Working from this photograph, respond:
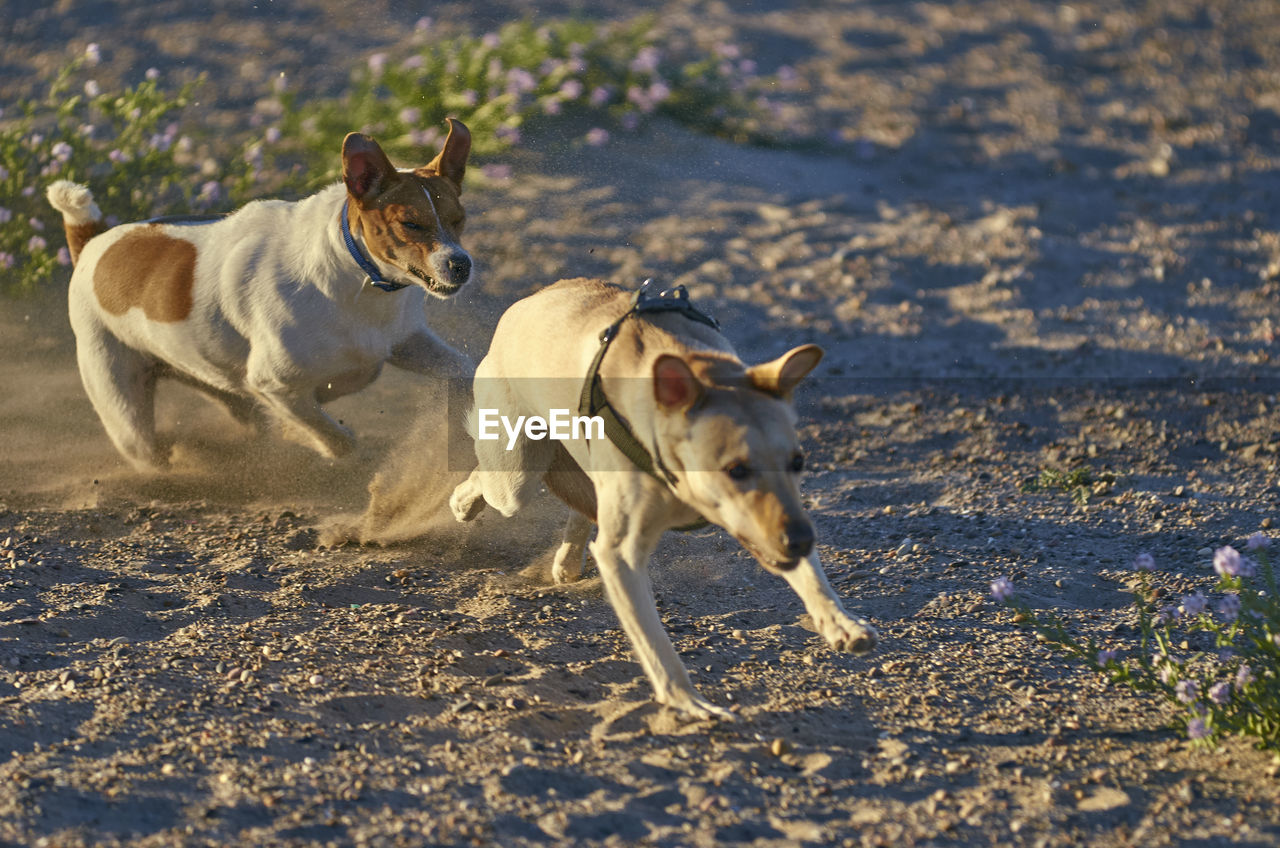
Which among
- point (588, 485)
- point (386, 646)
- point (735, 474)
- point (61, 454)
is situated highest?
point (735, 474)

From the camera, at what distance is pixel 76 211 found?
267 inches

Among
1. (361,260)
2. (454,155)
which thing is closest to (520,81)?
(454,155)

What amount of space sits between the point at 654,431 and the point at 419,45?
9.44 meters

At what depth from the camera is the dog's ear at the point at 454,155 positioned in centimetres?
578

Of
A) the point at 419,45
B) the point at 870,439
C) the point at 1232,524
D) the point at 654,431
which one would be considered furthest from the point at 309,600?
the point at 419,45

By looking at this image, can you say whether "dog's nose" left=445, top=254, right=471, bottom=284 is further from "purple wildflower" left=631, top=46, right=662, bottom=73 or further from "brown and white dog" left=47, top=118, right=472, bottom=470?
"purple wildflower" left=631, top=46, right=662, bottom=73

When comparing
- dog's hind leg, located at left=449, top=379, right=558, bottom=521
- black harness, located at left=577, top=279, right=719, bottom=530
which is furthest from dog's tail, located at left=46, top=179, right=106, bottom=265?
black harness, located at left=577, top=279, right=719, bottom=530

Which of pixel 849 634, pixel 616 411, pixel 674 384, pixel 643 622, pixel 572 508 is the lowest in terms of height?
pixel 572 508

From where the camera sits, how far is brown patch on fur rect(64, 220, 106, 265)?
6887 mm

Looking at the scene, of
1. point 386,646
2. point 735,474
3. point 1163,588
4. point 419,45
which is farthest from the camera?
point 419,45

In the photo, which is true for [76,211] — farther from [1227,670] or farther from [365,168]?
[1227,670]

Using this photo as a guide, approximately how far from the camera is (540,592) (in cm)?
565

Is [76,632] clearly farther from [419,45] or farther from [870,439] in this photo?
[419,45]

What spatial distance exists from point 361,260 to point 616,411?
1.93 metres
